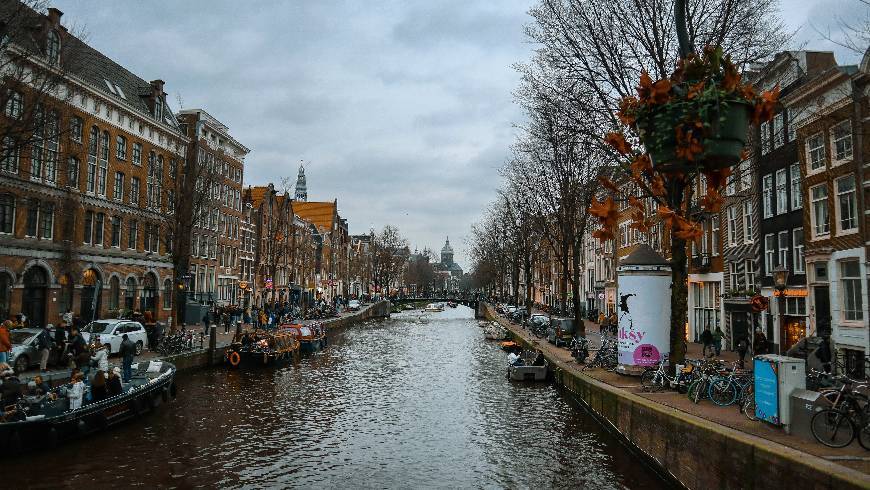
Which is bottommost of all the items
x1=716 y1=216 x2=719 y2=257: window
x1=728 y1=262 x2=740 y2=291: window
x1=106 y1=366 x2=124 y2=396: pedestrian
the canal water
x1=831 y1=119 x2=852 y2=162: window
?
the canal water

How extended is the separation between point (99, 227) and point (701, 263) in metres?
40.1

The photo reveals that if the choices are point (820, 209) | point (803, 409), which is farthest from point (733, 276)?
point (803, 409)

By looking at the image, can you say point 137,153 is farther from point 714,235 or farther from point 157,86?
point 714,235

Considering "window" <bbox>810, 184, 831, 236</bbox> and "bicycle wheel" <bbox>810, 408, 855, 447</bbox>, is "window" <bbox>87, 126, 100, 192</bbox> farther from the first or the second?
"bicycle wheel" <bbox>810, 408, 855, 447</bbox>

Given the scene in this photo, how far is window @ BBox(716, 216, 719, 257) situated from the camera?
124 feet

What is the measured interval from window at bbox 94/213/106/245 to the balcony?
39.6 m

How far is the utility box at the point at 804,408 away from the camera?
11969mm

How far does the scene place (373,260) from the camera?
418 ft

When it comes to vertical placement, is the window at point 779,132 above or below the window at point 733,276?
above

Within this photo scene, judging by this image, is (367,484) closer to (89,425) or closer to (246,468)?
(246,468)

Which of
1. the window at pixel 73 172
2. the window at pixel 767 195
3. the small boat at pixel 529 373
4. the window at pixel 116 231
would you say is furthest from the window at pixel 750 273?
the window at pixel 116 231

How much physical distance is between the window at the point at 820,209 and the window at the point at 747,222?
19.6 ft

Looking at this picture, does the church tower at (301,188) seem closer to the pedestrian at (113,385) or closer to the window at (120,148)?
the window at (120,148)

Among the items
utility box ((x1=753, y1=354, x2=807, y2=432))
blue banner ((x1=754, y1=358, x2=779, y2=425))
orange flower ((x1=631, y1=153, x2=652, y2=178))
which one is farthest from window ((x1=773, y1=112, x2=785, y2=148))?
orange flower ((x1=631, y1=153, x2=652, y2=178))
